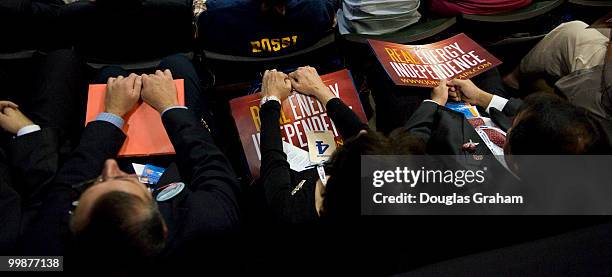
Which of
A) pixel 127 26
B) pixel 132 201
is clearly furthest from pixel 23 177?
pixel 127 26

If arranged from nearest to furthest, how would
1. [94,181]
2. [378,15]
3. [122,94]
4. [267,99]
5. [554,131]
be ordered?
1. [94,181]
2. [554,131]
3. [122,94]
4. [267,99]
5. [378,15]

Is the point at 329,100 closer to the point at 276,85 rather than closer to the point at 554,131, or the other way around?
the point at 276,85

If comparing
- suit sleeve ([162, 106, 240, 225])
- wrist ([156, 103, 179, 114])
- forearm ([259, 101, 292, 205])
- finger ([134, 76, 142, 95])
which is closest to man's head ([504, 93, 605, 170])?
forearm ([259, 101, 292, 205])

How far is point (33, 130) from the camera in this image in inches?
53.4

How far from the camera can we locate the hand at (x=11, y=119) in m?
1.38

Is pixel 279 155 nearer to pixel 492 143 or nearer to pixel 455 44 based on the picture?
pixel 492 143

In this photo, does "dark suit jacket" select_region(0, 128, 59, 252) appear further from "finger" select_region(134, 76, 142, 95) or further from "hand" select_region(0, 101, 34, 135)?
"finger" select_region(134, 76, 142, 95)

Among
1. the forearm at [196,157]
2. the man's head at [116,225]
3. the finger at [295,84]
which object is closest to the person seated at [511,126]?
the finger at [295,84]

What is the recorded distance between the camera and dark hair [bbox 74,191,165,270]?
0.92 m

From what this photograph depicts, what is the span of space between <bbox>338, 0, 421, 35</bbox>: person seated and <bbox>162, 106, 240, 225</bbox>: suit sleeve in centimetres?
96

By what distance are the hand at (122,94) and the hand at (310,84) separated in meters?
0.53

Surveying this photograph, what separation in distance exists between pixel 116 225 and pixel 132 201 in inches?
2.4

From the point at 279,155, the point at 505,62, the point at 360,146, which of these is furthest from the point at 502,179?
the point at 505,62

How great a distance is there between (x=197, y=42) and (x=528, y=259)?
1.43 metres
